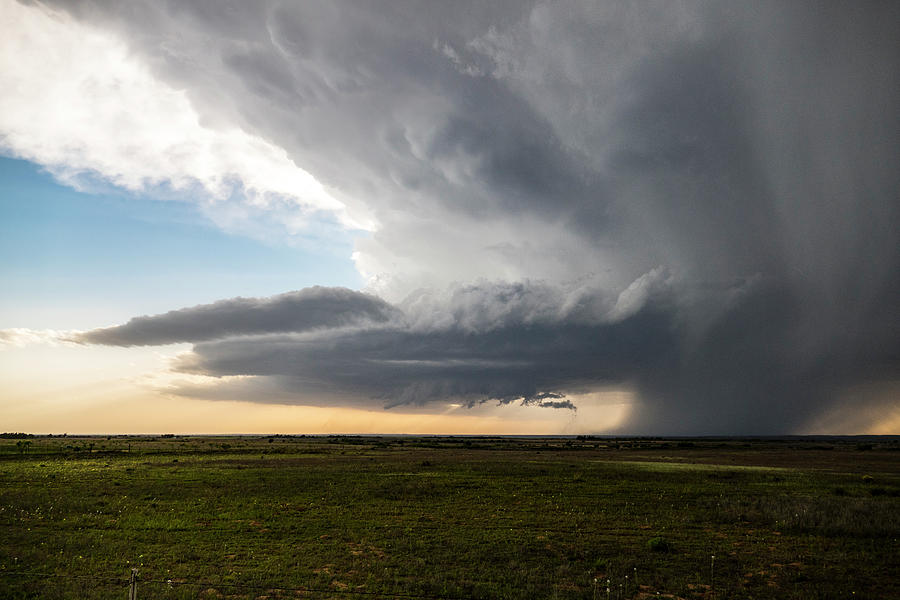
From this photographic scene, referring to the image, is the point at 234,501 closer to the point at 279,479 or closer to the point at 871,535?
the point at 279,479

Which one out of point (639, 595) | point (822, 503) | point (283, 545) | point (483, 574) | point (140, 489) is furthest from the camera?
point (140, 489)

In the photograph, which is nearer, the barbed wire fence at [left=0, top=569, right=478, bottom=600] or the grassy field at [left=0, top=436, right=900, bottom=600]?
the barbed wire fence at [left=0, top=569, right=478, bottom=600]

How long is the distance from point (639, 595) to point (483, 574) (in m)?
5.72

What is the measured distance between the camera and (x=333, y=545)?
23797 millimetres

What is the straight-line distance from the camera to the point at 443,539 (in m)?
24.8

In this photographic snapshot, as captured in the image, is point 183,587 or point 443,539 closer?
point 183,587

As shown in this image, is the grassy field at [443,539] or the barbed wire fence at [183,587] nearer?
the barbed wire fence at [183,587]

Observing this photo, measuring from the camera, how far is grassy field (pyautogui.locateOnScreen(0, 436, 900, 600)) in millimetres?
18188

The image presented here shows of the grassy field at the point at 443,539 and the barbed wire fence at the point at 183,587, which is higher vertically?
the barbed wire fence at the point at 183,587

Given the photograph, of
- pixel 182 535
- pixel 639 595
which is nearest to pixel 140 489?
pixel 182 535

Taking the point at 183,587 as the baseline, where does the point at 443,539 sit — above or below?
below

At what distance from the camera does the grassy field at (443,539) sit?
1819 cm

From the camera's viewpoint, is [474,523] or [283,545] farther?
[474,523]

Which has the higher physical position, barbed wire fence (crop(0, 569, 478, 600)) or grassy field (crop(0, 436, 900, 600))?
barbed wire fence (crop(0, 569, 478, 600))
